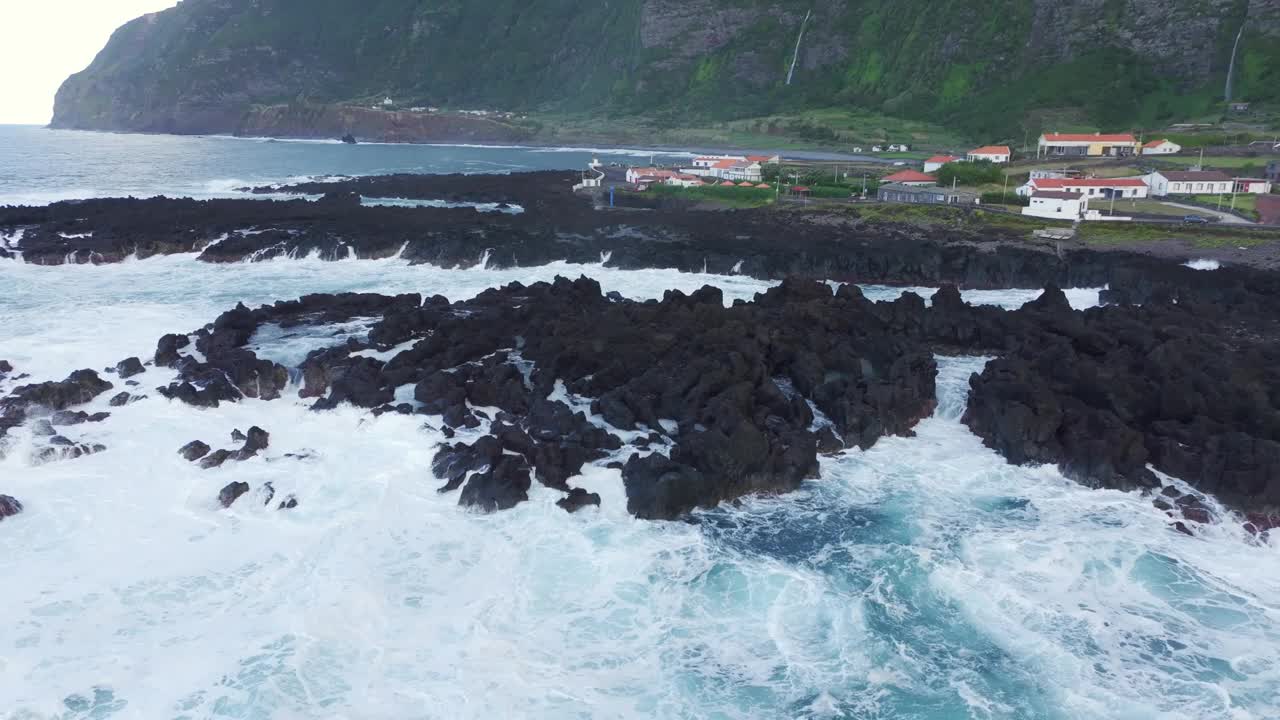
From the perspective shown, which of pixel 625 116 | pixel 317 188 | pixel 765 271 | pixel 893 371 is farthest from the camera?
pixel 625 116

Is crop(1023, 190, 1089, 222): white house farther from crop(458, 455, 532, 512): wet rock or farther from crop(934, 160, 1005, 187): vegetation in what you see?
crop(458, 455, 532, 512): wet rock

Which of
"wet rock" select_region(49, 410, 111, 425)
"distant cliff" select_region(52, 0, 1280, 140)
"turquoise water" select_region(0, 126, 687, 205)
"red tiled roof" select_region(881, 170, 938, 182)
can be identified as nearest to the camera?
"wet rock" select_region(49, 410, 111, 425)

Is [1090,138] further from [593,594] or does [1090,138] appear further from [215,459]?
[215,459]

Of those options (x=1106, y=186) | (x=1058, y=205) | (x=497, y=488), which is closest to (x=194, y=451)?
(x=497, y=488)

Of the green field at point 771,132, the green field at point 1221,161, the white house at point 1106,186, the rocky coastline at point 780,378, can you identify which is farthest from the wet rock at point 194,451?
the green field at point 771,132

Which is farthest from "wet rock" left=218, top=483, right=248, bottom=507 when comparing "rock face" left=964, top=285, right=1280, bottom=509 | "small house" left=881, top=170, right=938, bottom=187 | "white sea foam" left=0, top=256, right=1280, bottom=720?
"small house" left=881, top=170, right=938, bottom=187

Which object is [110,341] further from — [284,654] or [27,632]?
[284,654]

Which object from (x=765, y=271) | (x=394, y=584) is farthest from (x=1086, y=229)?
(x=394, y=584)
